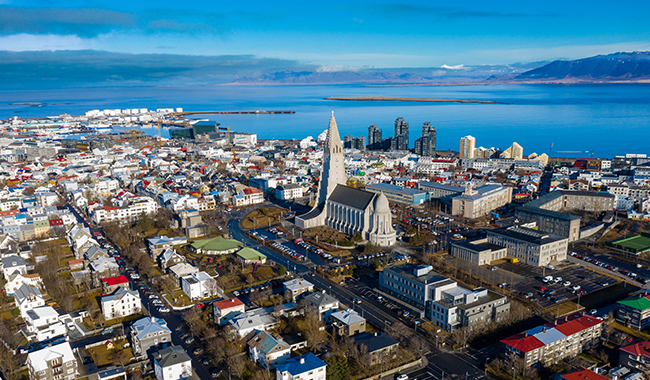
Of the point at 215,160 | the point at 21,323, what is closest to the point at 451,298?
the point at 21,323

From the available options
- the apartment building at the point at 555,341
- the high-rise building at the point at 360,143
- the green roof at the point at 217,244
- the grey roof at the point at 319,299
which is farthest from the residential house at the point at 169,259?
the high-rise building at the point at 360,143

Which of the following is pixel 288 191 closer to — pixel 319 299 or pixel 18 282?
pixel 319 299

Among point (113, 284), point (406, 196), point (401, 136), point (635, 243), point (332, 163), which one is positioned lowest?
point (635, 243)

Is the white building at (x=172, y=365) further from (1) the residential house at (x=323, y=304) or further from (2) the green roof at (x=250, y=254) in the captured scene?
(2) the green roof at (x=250, y=254)

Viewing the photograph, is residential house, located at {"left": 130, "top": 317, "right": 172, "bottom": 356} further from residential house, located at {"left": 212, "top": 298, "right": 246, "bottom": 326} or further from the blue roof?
the blue roof

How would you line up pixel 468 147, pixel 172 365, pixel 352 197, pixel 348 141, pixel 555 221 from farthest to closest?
pixel 348 141 → pixel 468 147 → pixel 352 197 → pixel 555 221 → pixel 172 365

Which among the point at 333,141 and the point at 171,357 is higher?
the point at 333,141

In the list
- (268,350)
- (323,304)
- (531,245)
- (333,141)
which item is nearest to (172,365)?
(268,350)

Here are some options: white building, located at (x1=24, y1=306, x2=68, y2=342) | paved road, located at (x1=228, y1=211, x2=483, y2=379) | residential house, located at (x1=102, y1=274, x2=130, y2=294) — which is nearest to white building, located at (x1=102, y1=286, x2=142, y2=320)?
residential house, located at (x1=102, y1=274, x2=130, y2=294)

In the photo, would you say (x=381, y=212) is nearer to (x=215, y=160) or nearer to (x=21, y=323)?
(x=21, y=323)
